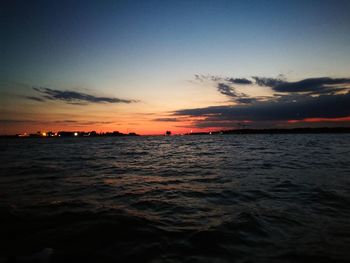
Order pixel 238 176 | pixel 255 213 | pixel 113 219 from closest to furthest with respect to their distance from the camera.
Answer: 1. pixel 113 219
2. pixel 255 213
3. pixel 238 176

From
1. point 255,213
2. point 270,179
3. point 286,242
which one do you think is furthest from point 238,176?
point 286,242

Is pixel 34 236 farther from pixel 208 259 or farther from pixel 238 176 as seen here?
pixel 238 176

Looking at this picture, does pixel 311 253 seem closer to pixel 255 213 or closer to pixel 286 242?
pixel 286 242

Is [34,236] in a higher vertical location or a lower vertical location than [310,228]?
higher

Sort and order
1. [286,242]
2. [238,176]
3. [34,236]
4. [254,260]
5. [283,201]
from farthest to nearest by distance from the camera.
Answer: [238,176] → [283,201] → [34,236] → [286,242] → [254,260]

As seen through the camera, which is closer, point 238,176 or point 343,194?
point 343,194

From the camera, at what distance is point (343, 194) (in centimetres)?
1015

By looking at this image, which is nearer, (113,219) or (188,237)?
(188,237)

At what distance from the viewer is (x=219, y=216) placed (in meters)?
7.74

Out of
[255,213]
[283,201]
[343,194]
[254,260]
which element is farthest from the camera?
[343,194]

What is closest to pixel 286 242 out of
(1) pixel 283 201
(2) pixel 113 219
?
(1) pixel 283 201

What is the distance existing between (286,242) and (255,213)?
2.19 metres

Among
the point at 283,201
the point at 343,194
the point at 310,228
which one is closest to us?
the point at 310,228

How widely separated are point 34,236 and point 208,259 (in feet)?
13.9
